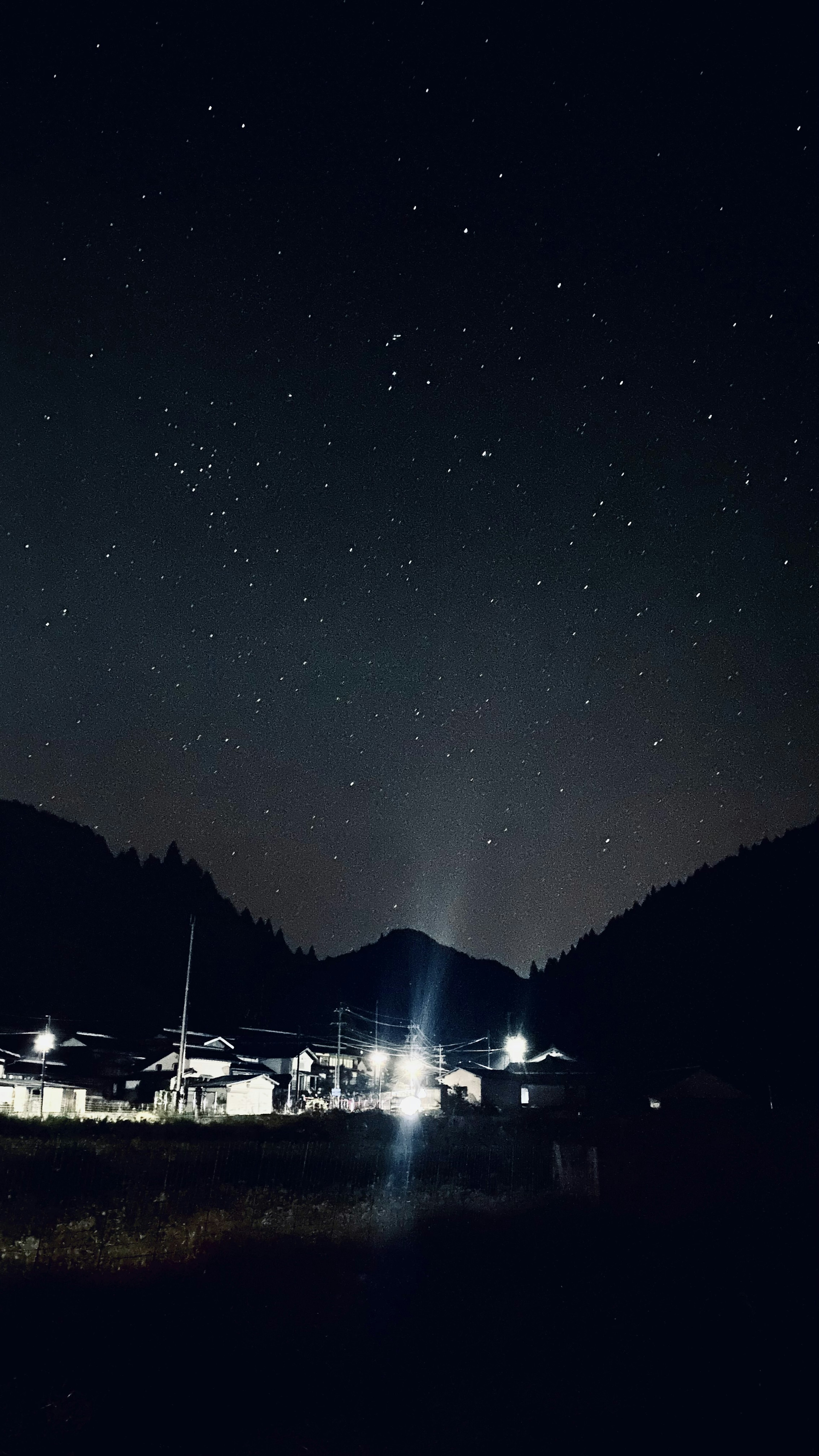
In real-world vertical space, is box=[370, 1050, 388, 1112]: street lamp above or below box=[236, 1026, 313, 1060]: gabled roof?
below

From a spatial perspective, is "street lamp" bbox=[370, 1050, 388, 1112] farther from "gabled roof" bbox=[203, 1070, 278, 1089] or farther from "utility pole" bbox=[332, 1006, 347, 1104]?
"gabled roof" bbox=[203, 1070, 278, 1089]

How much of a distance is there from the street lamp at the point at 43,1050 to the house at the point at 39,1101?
87 mm

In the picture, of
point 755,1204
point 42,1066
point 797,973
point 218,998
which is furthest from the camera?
point 218,998

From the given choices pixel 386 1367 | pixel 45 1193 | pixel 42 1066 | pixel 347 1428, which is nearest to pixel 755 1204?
pixel 386 1367

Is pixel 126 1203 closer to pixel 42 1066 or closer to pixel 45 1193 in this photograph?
pixel 45 1193

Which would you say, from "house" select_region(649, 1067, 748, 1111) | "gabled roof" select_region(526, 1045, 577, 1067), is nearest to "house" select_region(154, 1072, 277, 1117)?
"gabled roof" select_region(526, 1045, 577, 1067)

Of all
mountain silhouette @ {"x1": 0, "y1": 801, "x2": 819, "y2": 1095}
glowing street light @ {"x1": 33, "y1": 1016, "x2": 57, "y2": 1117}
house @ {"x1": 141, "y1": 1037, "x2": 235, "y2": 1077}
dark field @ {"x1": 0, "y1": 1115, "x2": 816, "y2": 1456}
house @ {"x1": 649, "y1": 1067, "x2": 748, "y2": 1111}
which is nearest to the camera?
dark field @ {"x1": 0, "y1": 1115, "x2": 816, "y2": 1456}

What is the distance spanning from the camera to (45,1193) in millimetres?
25469

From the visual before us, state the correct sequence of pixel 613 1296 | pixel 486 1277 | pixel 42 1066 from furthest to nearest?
1. pixel 42 1066
2. pixel 486 1277
3. pixel 613 1296

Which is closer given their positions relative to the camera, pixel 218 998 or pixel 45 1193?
pixel 45 1193

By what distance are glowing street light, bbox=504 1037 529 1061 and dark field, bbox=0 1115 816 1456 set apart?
25.4 m

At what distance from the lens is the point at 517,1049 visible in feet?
205

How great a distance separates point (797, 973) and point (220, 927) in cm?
9255

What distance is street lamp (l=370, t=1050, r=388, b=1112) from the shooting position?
7669 centimetres
